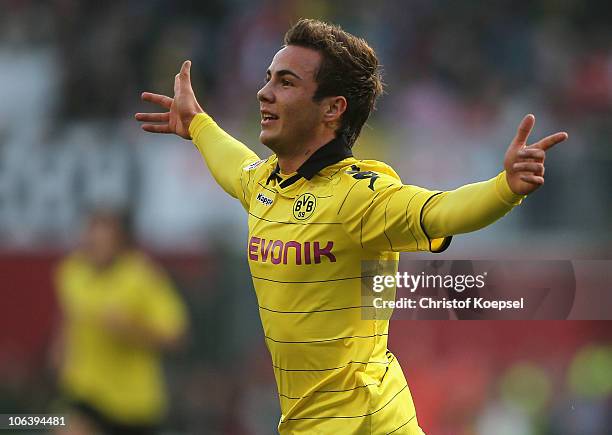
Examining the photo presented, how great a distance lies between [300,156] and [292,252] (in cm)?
39

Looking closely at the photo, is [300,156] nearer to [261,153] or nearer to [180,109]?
[180,109]

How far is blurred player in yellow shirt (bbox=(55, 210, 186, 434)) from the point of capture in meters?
6.65

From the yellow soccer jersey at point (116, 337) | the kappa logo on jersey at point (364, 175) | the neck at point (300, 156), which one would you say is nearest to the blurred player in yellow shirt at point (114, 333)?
the yellow soccer jersey at point (116, 337)

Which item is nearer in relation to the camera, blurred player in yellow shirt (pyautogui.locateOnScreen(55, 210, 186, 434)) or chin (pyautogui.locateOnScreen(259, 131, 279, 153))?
chin (pyautogui.locateOnScreen(259, 131, 279, 153))

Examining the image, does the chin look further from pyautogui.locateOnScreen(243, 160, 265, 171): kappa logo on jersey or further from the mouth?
pyautogui.locateOnScreen(243, 160, 265, 171): kappa logo on jersey

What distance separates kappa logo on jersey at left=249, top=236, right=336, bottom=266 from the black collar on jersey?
0.24 m

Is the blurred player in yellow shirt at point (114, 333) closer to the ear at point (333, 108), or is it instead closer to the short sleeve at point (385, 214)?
the ear at point (333, 108)

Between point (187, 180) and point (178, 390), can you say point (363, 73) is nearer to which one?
point (178, 390)

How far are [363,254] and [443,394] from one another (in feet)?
12.2

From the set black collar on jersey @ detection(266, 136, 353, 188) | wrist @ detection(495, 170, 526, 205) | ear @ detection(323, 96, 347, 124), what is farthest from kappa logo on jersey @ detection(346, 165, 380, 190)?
wrist @ detection(495, 170, 526, 205)

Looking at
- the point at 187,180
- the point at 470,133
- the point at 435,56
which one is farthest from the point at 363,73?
the point at 435,56

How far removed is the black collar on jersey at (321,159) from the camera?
142 inches

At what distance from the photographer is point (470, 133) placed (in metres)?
8.89

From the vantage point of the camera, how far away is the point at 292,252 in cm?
349
